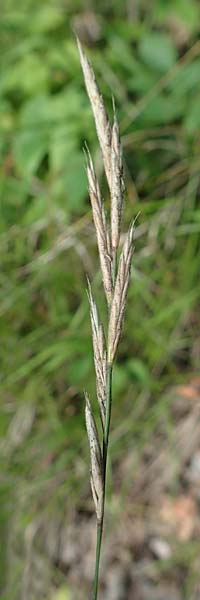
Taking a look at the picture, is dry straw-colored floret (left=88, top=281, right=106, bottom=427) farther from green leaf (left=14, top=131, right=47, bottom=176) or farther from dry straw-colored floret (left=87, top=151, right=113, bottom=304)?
green leaf (left=14, top=131, right=47, bottom=176)

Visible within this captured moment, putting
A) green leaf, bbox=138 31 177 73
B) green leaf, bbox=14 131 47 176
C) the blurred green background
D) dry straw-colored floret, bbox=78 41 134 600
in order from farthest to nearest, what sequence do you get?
green leaf, bbox=138 31 177 73, green leaf, bbox=14 131 47 176, the blurred green background, dry straw-colored floret, bbox=78 41 134 600

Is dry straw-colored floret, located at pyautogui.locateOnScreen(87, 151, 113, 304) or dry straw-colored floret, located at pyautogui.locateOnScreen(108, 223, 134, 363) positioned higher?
dry straw-colored floret, located at pyautogui.locateOnScreen(87, 151, 113, 304)

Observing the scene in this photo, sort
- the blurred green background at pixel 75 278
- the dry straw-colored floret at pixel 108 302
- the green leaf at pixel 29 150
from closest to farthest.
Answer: the dry straw-colored floret at pixel 108 302
the blurred green background at pixel 75 278
the green leaf at pixel 29 150

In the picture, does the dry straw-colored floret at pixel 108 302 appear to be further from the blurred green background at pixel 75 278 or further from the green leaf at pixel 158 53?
the green leaf at pixel 158 53

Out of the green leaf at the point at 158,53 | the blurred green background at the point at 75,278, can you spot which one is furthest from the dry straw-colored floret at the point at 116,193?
the green leaf at the point at 158,53

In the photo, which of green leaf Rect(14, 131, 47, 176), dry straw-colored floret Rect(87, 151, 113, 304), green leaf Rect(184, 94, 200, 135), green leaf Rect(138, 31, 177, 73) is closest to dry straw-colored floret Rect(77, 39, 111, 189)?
dry straw-colored floret Rect(87, 151, 113, 304)

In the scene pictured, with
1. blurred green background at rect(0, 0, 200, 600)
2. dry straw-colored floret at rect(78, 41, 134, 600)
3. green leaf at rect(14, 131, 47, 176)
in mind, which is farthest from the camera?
green leaf at rect(14, 131, 47, 176)

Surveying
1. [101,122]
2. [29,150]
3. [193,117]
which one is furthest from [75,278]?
[101,122]

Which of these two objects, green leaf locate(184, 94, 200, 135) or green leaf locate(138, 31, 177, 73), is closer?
green leaf locate(184, 94, 200, 135)

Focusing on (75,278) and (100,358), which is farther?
(75,278)

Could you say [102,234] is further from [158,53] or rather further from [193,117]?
[158,53]
